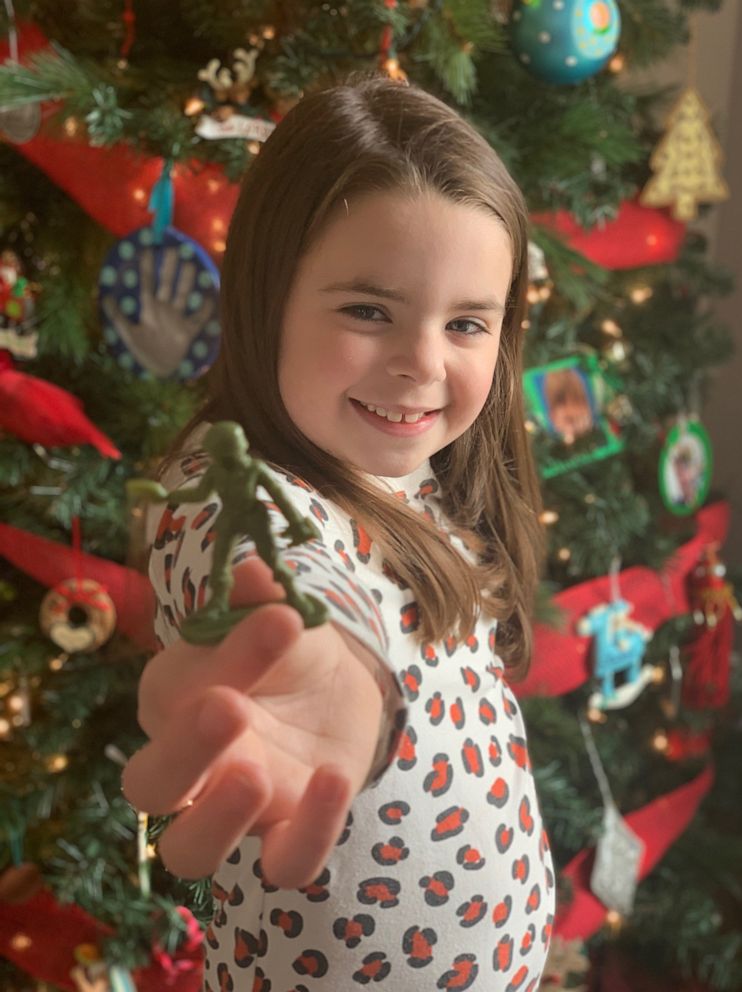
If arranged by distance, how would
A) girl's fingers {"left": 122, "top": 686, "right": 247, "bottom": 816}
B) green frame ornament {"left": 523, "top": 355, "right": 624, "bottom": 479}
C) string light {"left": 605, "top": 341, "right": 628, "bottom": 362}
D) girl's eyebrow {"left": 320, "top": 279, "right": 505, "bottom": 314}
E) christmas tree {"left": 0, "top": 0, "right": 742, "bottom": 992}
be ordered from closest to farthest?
girl's fingers {"left": 122, "top": 686, "right": 247, "bottom": 816}, girl's eyebrow {"left": 320, "top": 279, "right": 505, "bottom": 314}, christmas tree {"left": 0, "top": 0, "right": 742, "bottom": 992}, green frame ornament {"left": 523, "top": 355, "right": 624, "bottom": 479}, string light {"left": 605, "top": 341, "right": 628, "bottom": 362}

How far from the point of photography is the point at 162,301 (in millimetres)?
1146

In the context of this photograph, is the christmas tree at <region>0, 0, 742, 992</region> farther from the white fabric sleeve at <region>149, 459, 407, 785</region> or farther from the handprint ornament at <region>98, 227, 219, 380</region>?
the white fabric sleeve at <region>149, 459, 407, 785</region>

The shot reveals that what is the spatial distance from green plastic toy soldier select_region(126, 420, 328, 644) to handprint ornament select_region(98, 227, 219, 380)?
75 centimetres

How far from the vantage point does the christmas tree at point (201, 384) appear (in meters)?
1.13

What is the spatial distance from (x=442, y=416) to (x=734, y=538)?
54.4 inches

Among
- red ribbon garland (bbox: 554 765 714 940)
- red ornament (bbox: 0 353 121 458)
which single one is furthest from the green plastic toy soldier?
red ribbon garland (bbox: 554 765 714 940)

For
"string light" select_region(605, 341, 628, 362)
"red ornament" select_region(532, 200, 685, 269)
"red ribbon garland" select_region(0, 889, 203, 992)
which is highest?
"red ornament" select_region(532, 200, 685, 269)

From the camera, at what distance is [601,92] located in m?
1.38

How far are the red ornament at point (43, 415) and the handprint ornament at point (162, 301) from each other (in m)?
0.09

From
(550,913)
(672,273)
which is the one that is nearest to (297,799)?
(550,913)

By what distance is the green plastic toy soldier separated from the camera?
1.36ft

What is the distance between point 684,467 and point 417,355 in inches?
43.3

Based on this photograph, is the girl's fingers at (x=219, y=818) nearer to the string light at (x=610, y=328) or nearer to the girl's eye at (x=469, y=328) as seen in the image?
the girl's eye at (x=469, y=328)

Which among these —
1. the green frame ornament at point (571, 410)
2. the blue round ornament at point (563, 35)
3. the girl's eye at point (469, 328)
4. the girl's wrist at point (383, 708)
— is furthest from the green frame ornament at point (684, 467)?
the girl's wrist at point (383, 708)
